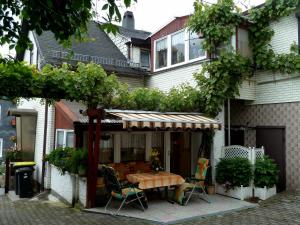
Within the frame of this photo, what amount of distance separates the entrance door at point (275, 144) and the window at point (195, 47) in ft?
13.7

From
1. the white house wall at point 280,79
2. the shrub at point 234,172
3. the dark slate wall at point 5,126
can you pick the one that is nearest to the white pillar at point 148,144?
the shrub at point 234,172

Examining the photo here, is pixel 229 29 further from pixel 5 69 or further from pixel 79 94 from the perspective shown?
pixel 5 69

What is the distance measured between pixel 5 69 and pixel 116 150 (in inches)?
228

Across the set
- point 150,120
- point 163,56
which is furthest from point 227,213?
point 163,56

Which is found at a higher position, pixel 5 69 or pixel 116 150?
pixel 5 69

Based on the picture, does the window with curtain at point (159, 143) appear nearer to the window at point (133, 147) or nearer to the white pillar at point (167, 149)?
the white pillar at point (167, 149)

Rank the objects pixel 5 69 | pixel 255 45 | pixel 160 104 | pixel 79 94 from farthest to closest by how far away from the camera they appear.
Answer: pixel 255 45 → pixel 160 104 → pixel 79 94 → pixel 5 69

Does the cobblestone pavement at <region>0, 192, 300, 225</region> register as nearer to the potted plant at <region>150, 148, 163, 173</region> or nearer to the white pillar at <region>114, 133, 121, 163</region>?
the white pillar at <region>114, 133, 121, 163</region>

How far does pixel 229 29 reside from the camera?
14.5m

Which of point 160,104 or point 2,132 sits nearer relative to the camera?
point 160,104

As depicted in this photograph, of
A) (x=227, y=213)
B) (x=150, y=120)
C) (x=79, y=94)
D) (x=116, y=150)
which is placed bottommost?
(x=227, y=213)

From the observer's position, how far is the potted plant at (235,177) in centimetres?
1270

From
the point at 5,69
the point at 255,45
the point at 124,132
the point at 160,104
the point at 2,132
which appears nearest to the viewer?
the point at 5,69

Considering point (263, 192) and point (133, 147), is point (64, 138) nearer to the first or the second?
point (133, 147)
